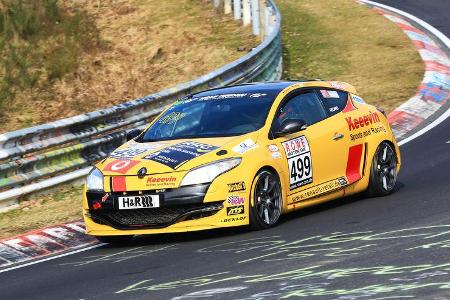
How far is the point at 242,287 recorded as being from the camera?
809 centimetres

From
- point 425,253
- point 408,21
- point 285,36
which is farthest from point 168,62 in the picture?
point 425,253

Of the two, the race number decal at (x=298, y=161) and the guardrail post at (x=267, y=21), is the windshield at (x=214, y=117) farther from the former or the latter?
the guardrail post at (x=267, y=21)

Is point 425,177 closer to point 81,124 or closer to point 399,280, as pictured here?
point 81,124

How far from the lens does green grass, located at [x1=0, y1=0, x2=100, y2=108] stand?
22.2m

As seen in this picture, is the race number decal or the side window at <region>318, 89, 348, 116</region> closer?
the race number decal

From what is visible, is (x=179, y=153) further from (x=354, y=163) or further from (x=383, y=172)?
(x=383, y=172)

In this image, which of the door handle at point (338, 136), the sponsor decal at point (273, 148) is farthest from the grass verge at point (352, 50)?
the sponsor decal at point (273, 148)

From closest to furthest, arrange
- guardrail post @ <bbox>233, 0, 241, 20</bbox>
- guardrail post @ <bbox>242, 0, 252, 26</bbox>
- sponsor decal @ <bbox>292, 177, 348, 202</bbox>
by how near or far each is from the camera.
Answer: sponsor decal @ <bbox>292, 177, 348, 202</bbox>
guardrail post @ <bbox>242, 0, 252, 26</bbox>
guardrail post @ <bbox>233, 0, 241, 20</bbox>

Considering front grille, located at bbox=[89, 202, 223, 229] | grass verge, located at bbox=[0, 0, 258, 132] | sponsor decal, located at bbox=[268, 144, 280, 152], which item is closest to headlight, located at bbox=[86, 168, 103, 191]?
front grille, located at bbox=[89, 202, 223, 229]

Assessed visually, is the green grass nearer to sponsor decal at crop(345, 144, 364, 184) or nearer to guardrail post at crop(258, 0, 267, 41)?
guardrail post at crop(258, 0, 267, 41)

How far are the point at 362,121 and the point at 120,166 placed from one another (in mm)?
3114

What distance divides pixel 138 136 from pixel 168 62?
36.2 feet

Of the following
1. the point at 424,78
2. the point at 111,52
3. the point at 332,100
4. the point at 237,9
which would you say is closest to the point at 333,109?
the point at 332,100

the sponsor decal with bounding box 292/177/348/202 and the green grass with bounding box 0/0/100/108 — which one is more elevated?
the green grass with bounding box 0/0/100/108
